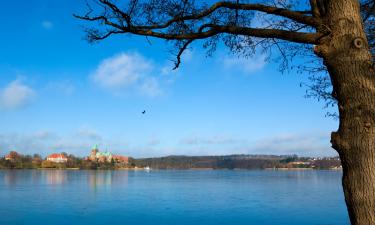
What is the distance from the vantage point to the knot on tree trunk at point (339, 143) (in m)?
3.59

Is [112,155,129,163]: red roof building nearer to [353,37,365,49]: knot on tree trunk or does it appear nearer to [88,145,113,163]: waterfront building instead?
[88,145,113,163]: waterfront building

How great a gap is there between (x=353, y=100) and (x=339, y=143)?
0.38m

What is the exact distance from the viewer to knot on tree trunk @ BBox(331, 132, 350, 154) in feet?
11.8

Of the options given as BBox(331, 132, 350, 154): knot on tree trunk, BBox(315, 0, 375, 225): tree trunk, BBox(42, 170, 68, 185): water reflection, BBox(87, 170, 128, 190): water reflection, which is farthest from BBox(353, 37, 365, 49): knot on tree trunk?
BBox(42, 170, 68, 185): water reflection

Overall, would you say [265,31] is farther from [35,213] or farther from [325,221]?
[35,213]

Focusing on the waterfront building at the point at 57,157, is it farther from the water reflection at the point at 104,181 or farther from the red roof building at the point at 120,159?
the water reflection at the point at 104,181

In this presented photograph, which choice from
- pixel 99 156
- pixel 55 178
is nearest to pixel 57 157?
pixel 99 156

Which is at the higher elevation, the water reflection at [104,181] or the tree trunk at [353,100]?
the tree trunk at [353,100]

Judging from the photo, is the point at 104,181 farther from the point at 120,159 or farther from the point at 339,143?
the point at 120,159

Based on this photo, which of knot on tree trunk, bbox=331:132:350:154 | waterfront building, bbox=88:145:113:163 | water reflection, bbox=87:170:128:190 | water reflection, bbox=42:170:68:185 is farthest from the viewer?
waterfront building, bbox=88:145:113:163

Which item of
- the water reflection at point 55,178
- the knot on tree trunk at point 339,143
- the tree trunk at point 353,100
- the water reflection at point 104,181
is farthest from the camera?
the water reflection at point 55,178

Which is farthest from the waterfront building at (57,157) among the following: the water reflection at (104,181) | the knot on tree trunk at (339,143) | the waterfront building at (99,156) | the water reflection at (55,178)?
the knot on tree trunk at (339,143)

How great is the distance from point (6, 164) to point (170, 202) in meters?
125

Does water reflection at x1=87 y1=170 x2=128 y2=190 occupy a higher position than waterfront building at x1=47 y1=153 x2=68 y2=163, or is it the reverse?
waterfront building at x1=47 y1=153 x2=68 y2=163
